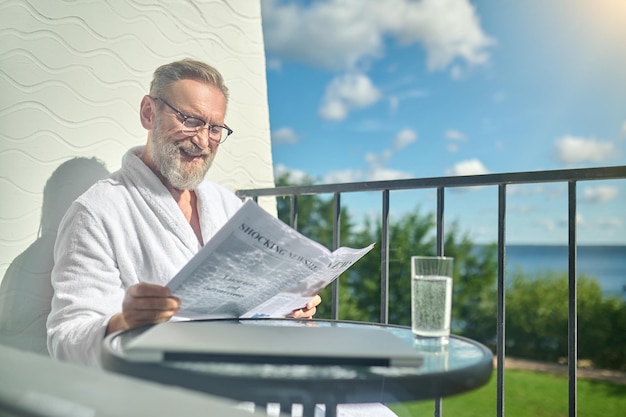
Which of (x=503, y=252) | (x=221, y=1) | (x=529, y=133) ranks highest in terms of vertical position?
(x=529, y=133)

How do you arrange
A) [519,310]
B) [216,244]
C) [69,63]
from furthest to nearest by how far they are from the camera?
1. [519,310]
2. [69,63]
3. [216,244]

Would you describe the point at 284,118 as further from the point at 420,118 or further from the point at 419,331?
the point at 419,331

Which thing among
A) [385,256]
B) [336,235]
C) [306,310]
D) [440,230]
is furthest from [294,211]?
[306,310]

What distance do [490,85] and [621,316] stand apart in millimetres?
5907

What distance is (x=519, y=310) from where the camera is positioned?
13812 millimetres

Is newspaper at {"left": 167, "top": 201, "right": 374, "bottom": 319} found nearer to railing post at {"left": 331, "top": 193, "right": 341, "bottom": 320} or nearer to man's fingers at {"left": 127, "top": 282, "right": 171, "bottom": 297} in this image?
man's fingers at {"left": 127, "top": 282, "right": 171, "bottom": 297}

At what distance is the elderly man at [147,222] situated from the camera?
930 mm

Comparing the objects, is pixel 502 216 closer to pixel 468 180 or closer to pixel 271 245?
pixel 468 180

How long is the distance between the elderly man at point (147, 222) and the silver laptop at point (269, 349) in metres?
0.13

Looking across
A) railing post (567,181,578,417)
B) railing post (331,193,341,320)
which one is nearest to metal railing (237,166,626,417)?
railing post (567,181,578,417)

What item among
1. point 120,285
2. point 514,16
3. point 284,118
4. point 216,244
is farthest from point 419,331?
point 514,16

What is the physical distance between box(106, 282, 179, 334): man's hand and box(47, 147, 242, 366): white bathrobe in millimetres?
139

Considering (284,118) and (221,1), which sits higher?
(284,118)

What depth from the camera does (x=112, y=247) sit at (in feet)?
3.61
